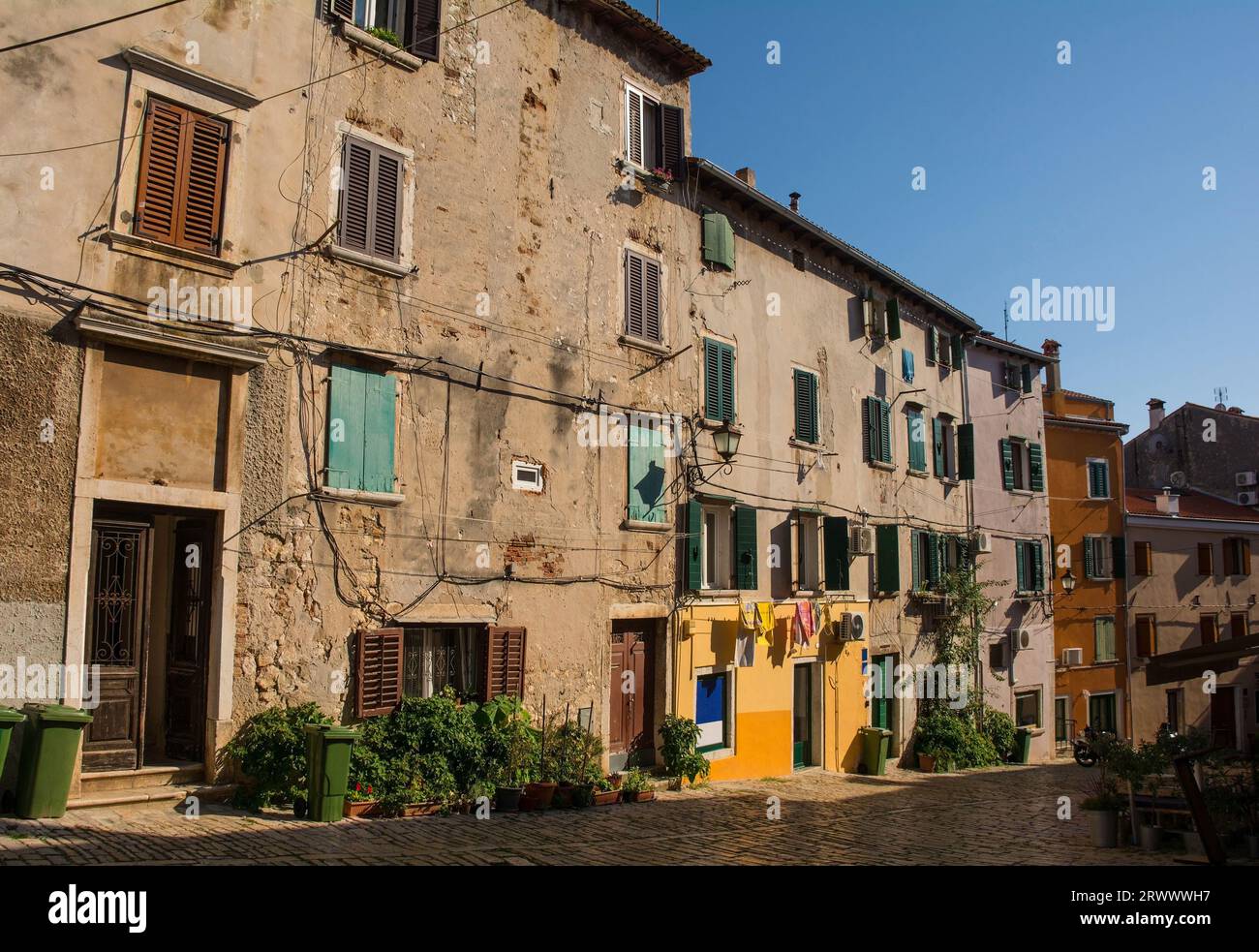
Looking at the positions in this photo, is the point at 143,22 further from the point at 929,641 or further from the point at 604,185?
the point at 929,641

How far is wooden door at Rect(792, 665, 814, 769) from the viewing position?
69.3 feet

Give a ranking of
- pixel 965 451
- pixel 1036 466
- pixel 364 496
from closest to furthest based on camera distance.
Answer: pixel 364 496, pixel 965 451, pixel 1036 466

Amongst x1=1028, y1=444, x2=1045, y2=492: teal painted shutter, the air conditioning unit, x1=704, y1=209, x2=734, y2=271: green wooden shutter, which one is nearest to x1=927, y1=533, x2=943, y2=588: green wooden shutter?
the air conditioning unit

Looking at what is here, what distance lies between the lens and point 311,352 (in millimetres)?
12523

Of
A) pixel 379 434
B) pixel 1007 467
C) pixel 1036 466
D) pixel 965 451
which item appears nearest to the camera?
pixel 379 434

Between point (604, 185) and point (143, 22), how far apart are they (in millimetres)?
7716

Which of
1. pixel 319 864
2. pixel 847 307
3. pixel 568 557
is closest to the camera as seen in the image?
pixel 319 864

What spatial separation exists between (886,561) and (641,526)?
8647 millimetres

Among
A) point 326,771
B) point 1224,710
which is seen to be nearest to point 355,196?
point 326,771

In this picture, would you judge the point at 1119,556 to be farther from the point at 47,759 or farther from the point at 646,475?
the point at 47,759

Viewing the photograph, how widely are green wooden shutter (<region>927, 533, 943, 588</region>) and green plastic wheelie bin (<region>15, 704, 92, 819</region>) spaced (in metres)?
20.3

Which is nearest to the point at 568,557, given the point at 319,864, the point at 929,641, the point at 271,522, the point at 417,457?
the point at 417,457

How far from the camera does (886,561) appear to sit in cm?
2333

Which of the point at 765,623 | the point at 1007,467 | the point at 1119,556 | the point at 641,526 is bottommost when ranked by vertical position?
the point at 765,623
